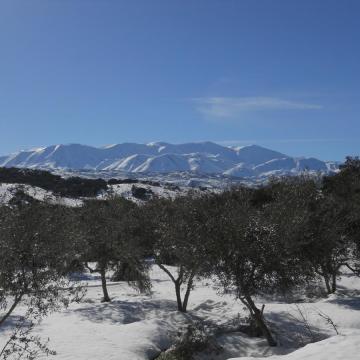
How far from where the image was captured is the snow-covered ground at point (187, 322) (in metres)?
24.5

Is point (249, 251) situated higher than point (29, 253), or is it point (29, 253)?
point (29, 253)

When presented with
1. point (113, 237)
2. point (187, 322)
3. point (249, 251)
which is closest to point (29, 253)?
point (249, 251)

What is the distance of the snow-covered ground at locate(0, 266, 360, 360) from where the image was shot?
80.4ft

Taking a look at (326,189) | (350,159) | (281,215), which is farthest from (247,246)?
(350,159)

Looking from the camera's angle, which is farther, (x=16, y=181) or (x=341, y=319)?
(x=16, y=181)

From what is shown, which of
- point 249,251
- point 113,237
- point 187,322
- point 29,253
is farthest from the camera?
point 113,237

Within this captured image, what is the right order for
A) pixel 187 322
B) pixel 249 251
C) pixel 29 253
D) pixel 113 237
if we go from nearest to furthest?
pixel 29 253, pixel 249 251, pixel 187 322, pixel 113 237

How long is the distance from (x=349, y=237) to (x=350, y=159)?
3175 centimetres

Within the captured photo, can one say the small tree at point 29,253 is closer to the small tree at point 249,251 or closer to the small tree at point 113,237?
the small tree at point 249,251

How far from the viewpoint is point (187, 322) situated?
3400cm

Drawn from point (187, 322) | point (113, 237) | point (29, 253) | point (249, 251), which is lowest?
point (187, 322)

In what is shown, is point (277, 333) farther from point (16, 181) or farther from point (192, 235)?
point (16, 181)

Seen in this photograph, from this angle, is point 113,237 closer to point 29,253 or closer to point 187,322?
point 187,322

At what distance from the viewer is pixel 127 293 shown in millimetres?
50344
